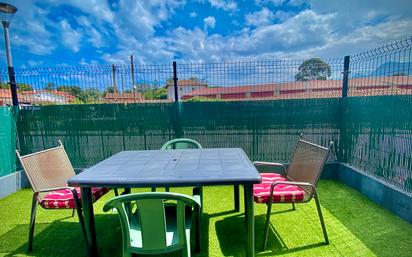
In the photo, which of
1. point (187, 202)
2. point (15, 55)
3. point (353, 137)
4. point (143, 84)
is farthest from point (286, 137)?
point (15, 55)

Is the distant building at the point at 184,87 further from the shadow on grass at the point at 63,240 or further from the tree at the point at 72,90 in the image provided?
the shadow on grass at the point at 63,240

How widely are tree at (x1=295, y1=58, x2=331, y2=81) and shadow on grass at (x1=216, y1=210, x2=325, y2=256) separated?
8.07 ft

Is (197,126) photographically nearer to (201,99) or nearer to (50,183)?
(201,99)

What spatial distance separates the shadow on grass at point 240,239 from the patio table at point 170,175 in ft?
0.99

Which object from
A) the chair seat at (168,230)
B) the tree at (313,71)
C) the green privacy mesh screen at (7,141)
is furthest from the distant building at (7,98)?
the tree at (313,71)

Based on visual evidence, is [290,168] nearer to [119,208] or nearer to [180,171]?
[180,171]

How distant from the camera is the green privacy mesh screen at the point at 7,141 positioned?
376cm

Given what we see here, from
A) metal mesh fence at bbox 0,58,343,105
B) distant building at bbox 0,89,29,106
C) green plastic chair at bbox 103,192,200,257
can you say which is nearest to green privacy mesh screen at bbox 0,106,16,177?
distant building at bbox 0,89,29,106

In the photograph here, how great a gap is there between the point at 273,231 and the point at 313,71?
2729mm

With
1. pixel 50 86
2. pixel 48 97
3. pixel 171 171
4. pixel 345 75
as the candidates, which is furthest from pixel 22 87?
pixel 345 75

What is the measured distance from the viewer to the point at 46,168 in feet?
7.79

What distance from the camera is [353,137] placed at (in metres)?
3.62

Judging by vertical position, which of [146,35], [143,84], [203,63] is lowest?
[143,84]

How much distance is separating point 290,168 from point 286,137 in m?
1.43
